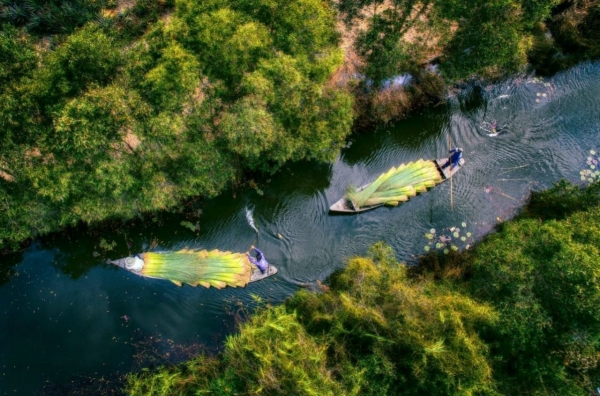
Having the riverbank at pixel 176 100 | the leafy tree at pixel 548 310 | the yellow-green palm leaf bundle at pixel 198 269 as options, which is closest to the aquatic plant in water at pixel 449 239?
the leafy tree at pixel 548 310

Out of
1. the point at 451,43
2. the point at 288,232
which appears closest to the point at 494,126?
the point at 451,43

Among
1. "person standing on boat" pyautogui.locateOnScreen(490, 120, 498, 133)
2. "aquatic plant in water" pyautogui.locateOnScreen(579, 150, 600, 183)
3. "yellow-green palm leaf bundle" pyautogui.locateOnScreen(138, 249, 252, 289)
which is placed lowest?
"yellow-green palm leaf bundle" pyautogui.locateOnScreen(138, 249, 252, 289)

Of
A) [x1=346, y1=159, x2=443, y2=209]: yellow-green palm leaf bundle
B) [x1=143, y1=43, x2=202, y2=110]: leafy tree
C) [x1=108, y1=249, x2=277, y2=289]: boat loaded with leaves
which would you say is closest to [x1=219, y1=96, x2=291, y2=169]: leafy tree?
[x1=143, y1=43, x2=202, y2=110]: leafy tree

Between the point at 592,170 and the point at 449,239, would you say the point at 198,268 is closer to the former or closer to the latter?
the point at 449,239

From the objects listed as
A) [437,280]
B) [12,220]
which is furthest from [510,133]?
[12,220]

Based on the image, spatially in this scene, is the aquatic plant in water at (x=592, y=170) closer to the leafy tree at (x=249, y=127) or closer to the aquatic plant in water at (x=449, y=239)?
the aquatic plant in water at (x=449, y=239)

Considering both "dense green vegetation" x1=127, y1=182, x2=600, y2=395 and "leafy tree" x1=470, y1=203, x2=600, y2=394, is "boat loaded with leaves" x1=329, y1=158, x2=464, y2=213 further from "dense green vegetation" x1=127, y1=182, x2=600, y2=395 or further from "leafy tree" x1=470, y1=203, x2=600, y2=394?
"leafy tree" x1=470, y1=203, x2=600, y2=394
